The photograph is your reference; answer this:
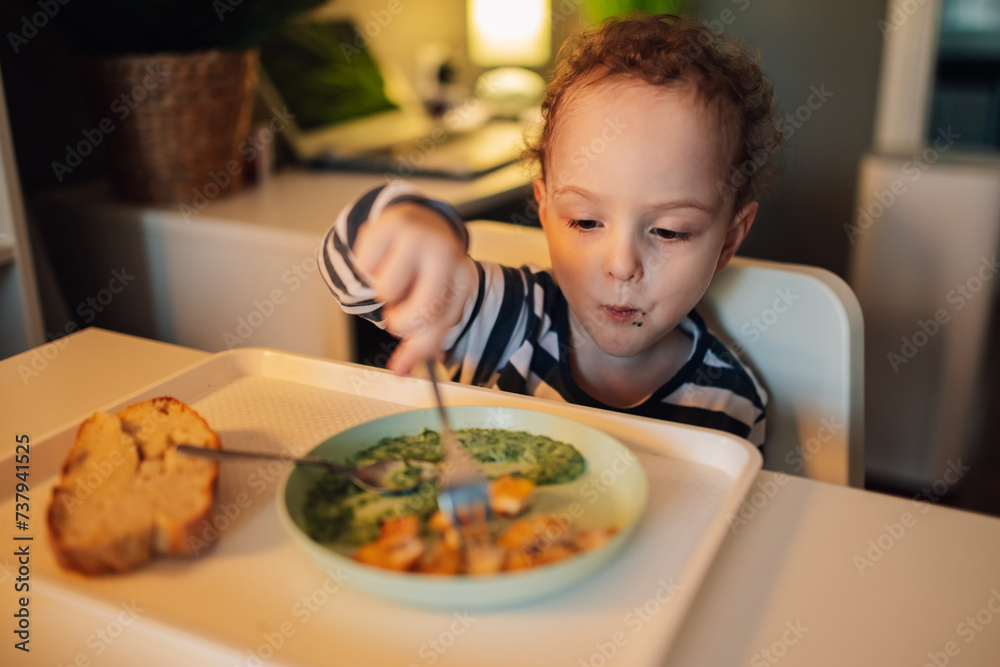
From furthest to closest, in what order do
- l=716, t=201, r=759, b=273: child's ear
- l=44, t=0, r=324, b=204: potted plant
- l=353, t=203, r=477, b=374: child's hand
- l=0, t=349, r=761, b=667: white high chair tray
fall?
l=44, t=0, r=324, b=204: potted plant < l=716, t=201, r=759, b=273: child's ear < l=353, t=203, r=477, b=374: child's hand < l=0, t=349, r=761, b=667: white high chair tray

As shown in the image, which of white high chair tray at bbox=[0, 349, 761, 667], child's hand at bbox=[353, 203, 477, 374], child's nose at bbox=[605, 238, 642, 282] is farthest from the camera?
child's nose at bbox=[605, 238, 642, 282]

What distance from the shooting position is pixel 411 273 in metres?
0.59

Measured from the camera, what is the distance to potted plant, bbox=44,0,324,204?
1.33m

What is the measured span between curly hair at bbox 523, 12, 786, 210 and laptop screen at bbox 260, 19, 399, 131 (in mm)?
1072

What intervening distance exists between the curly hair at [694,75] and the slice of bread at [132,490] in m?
0.50

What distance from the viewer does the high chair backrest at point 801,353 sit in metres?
0.85

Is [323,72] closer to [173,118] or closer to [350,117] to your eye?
[350,117]

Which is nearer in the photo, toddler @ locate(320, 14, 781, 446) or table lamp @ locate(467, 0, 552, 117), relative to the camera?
toddler @ locate(320, 14, 781, 446)

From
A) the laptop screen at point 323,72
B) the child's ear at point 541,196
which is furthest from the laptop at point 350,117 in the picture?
the child's ear at point 541,196

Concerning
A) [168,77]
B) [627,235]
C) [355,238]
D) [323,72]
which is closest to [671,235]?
[627,235]

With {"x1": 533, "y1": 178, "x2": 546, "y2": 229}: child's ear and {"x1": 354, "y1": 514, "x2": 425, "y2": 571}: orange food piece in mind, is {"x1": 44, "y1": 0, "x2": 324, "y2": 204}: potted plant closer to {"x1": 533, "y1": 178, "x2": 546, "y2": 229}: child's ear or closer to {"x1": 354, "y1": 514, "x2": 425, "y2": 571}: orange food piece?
{"x1": 533, "y1": 178, "x2": 546, "y2": 229}: child's ear

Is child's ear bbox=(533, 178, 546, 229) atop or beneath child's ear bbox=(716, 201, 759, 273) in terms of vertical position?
atop

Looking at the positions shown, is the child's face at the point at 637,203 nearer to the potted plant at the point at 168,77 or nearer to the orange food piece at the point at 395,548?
the orange food piece at the point at 395,548

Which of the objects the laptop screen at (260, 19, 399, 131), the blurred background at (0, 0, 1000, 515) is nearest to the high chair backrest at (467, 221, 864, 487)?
the blurred background at (0, 0, 1000, 515)
